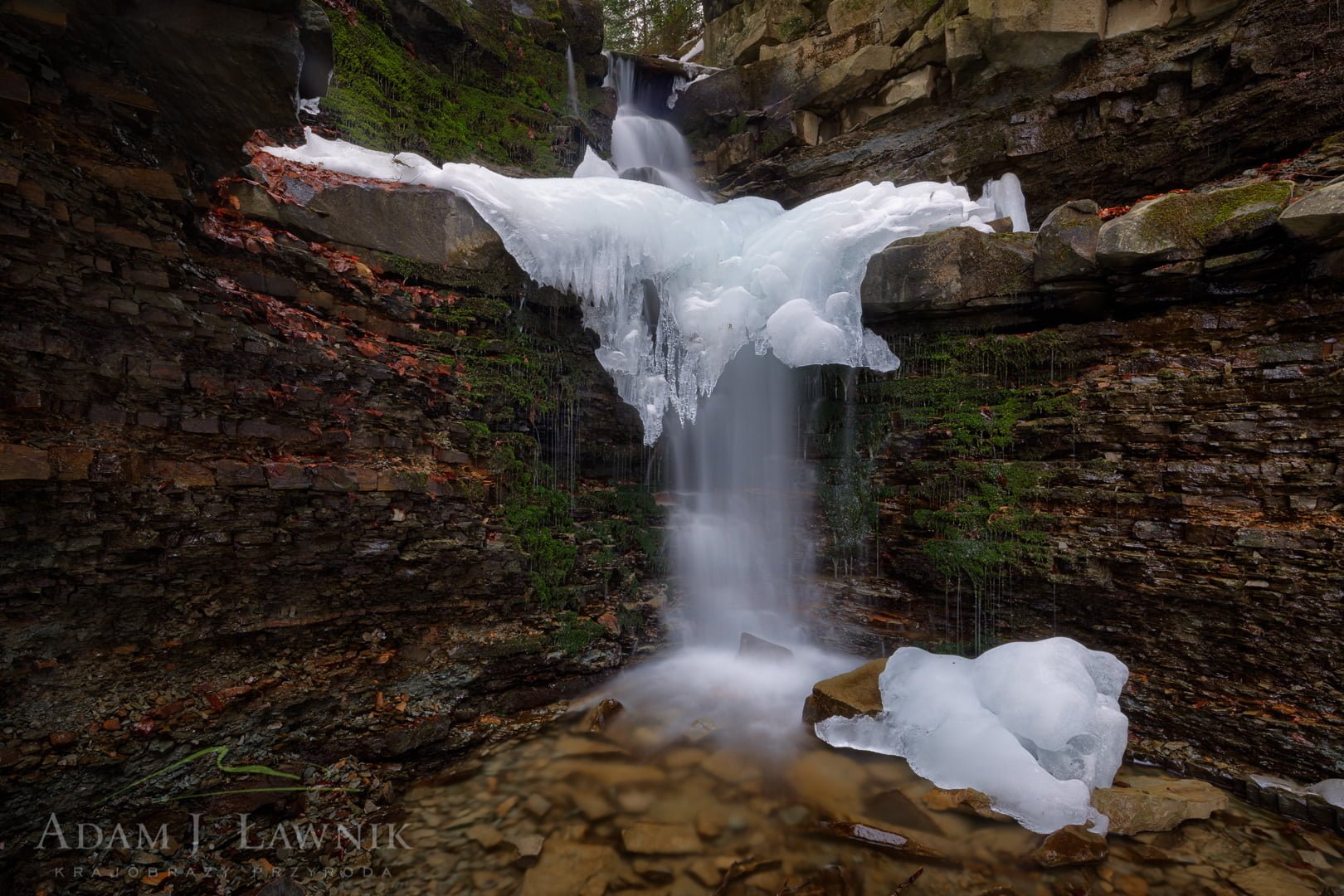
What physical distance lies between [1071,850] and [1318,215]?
14.6 ft

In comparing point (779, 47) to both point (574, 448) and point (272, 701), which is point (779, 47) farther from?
point (272, 701)

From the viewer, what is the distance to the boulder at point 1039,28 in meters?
6.22

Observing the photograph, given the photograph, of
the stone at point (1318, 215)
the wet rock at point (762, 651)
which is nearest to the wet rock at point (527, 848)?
the wet rock at point (762, 651)

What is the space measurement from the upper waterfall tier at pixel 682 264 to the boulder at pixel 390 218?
0.22 meters

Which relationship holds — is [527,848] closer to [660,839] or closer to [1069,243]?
[660,839]

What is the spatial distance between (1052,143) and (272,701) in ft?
31.2

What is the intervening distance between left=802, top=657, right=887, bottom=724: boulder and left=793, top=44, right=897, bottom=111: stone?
26.7 feet

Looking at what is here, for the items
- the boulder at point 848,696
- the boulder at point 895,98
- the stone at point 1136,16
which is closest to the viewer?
the boulder at point 848,696

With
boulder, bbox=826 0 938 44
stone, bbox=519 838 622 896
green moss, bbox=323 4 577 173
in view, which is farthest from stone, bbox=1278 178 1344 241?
green moss, bbox=323 4 577 173

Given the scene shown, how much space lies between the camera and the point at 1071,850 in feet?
9.75

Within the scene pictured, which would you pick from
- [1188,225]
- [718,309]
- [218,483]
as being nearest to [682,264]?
[718,309]

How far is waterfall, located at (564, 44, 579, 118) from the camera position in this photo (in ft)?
27.9

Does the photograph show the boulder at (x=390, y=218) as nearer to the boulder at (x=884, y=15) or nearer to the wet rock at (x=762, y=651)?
the wet rock at (x=762, y=651)

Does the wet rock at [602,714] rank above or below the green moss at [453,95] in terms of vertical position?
below
